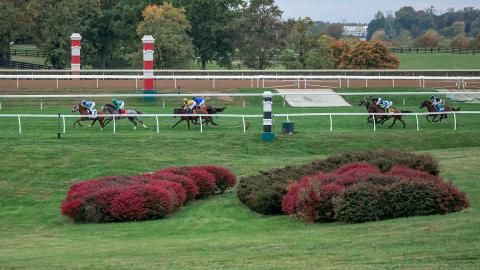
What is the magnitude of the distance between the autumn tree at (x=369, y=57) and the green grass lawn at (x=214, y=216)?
103 ft

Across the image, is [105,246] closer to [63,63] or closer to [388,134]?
[388,134]

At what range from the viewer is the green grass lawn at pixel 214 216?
31.3 ft

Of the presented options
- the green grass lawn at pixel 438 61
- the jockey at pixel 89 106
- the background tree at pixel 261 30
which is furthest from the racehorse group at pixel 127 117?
the green grass lawn at pixel 438 61

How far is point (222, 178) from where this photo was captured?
684 inches

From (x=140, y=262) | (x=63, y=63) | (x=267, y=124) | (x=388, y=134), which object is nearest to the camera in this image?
(x=140, y=262)

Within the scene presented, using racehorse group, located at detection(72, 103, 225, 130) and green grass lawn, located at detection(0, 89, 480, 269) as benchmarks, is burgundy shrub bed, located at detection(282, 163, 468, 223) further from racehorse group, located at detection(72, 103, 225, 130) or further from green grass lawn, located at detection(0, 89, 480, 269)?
racehorse group, located at detection(72, 103, 225, 130)

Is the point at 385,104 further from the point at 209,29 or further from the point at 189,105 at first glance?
the point at 209,29

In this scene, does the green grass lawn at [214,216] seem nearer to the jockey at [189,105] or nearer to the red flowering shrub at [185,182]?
the red flowering shrub at [185,182]

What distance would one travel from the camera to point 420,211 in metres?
12.1

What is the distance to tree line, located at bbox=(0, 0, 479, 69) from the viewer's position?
2373 inches

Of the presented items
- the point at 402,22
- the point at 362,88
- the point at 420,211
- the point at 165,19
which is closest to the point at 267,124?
the point at 420,211

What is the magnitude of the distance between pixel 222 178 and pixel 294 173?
2.07m

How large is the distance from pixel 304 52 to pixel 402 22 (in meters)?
138

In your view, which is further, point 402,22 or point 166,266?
point 402,22
